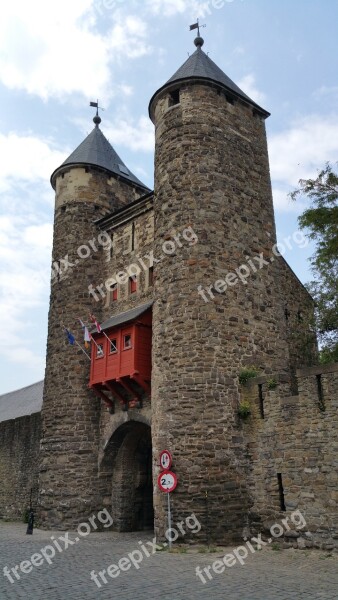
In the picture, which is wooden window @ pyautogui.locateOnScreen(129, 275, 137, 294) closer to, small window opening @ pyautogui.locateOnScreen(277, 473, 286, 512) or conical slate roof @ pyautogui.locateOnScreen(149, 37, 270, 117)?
conical slate roof @ pyautogui.locateOnScreen(149, 37, 270, 117)

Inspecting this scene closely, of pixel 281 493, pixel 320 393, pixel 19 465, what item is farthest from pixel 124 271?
pixel 19 465

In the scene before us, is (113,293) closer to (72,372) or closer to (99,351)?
(99,351)

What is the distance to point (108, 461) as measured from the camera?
58.3 ft

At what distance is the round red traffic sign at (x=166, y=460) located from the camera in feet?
42.1

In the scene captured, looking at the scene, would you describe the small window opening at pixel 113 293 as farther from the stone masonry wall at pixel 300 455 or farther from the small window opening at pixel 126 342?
the stone masonry wall at pixel 300 455

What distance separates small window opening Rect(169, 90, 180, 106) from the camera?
55.1 feet

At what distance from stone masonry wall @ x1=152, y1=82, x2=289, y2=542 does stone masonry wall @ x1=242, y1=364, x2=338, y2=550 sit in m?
0.48

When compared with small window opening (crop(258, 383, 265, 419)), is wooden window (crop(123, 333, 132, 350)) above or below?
above

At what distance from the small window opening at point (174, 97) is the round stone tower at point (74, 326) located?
5.37 metres

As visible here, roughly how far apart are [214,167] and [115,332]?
19.5ft

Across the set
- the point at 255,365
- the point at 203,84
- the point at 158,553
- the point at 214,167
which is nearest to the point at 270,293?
the point at 255,365

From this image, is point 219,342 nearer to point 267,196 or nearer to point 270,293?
point 270,293

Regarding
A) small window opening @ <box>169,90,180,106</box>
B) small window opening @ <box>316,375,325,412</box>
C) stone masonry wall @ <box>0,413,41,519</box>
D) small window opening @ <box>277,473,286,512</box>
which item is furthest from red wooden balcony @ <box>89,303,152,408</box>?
stone masonry wall @ <box>0,413,41,519</box>

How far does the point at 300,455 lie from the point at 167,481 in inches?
126
